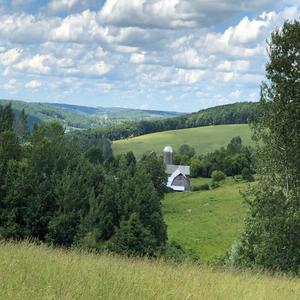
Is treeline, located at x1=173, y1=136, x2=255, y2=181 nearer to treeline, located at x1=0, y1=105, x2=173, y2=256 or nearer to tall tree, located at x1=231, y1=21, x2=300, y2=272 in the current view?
treeline, located at x1=0, y1=105, x2=173, y2=256

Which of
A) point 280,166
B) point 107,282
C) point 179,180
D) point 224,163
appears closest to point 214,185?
point 179,180

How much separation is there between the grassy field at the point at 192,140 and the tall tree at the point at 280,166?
143018mm

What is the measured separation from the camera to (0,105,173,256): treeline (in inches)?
1783

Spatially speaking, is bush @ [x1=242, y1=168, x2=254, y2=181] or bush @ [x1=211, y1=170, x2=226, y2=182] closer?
bush @ [x1=242, y1=168, x2=254, y2=181]

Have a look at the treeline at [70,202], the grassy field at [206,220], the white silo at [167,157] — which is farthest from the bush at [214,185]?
the treeline at [70,202]

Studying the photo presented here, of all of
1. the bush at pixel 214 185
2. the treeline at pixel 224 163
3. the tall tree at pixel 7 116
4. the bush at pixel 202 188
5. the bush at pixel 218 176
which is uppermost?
the tall tree at pixel 7 116

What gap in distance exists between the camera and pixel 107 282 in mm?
6582

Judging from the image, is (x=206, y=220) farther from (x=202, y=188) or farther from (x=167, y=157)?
(x=167, y=157)

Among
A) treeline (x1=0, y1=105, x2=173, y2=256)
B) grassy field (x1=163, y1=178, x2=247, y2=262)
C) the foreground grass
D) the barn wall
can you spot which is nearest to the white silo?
the barn wall

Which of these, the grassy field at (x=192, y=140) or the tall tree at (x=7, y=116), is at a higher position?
the tall tree at (x=7, y=116)

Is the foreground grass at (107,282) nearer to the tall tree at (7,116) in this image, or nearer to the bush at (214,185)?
the tall tree at (7,116)

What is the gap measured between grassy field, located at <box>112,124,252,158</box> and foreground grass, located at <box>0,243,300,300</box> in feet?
504

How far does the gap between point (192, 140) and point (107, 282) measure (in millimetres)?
178851

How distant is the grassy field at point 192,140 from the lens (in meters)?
172
